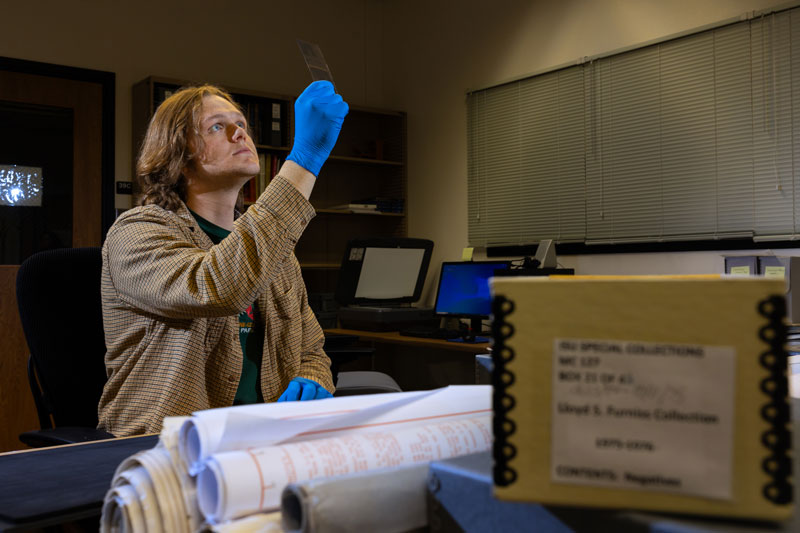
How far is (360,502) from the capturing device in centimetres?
40

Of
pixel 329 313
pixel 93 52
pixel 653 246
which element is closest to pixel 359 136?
pixel 329 313

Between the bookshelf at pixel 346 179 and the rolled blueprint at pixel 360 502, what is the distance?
3978 millimetres

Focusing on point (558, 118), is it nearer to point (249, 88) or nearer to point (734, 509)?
point (249, 88)

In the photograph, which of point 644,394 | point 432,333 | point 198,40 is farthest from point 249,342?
point 198,40

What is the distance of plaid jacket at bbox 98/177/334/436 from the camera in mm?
1253

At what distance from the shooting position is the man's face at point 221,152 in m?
1.68

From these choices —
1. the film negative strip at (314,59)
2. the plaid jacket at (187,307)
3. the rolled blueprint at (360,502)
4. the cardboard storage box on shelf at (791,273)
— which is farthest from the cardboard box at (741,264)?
the rolled blueprint at (360,502)

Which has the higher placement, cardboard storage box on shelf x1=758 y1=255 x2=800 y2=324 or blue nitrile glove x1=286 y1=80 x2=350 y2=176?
blue nitrile glove x1=286 y1=80 x2=350 y2=176

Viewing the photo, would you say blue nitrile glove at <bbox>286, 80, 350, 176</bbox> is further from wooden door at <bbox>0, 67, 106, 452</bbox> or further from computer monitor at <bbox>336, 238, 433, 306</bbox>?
wooden door at <bbox>0, 67, 106, 452</bbox>

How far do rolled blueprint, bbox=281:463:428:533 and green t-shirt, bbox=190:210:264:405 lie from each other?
126cm

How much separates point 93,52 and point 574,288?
4.33 m

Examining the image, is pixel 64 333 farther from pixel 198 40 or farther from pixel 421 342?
pixel 198 40

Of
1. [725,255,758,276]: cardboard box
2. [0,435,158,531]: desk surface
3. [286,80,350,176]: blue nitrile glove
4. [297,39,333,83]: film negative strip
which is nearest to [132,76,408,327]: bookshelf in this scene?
[725,255,758,276]: cardboard box

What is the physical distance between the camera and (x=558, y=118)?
159 inches
